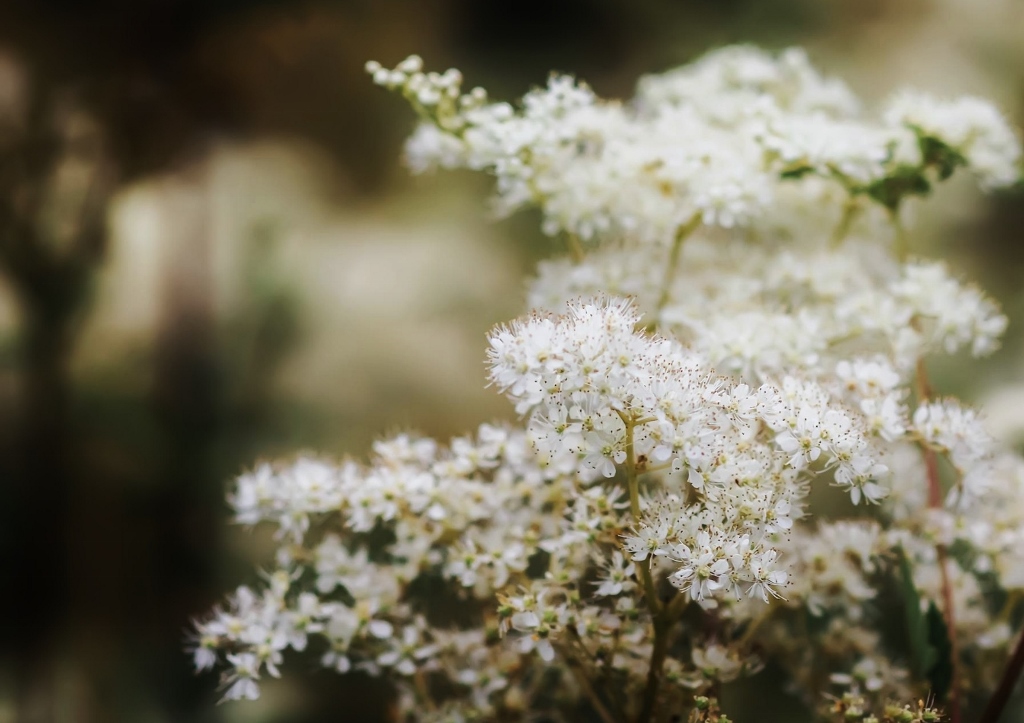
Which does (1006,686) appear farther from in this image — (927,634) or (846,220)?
(846,220)

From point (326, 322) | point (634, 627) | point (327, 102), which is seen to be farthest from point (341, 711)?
point (327, 102)

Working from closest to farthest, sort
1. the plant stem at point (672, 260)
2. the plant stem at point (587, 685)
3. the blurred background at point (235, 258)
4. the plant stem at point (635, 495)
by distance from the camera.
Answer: the plant stem at point (635, 495)
the plant stem at point (587, 685)
the plant stem at point (672, 260)
the blurred background at point (235, 258)

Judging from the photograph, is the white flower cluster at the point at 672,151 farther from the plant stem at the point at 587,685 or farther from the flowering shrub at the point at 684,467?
the plant stem at the point at 587,685

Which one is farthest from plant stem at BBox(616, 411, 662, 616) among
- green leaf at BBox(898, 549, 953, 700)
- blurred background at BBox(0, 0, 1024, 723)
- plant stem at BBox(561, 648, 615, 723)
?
blurred background at BBox(0, 0, 1024, 723)

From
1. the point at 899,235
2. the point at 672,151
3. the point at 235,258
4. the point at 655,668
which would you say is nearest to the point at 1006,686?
the point at 655,668

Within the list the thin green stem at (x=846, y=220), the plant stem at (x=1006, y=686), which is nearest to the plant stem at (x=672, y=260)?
the thin green stem at (x=846, y=220)

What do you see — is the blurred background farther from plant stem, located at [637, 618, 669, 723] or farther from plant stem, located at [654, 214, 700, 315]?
plant stem, located at [637, 618, 669, 723]
